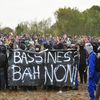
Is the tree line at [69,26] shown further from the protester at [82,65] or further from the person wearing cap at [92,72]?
the person wearing cap at [92,72]

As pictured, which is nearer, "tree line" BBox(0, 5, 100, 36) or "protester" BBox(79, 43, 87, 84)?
"protester" BBox(79, 43, 87, 84)

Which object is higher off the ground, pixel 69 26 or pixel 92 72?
pixel 69 26

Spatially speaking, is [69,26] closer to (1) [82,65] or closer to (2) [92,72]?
(1) [82,65]

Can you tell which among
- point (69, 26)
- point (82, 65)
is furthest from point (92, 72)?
point (69, 26)

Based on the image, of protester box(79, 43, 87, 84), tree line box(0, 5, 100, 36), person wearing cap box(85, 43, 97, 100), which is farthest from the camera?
tree line box(0, 5, 100, 36)

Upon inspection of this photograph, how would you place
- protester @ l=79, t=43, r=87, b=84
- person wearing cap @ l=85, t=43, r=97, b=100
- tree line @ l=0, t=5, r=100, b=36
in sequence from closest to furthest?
person wearing cap @ l=85, t=43, r=97, b=100, protester @ l=79, t=43, r=87, b=84, tree line @ l=0, t=5, r=100, b=36

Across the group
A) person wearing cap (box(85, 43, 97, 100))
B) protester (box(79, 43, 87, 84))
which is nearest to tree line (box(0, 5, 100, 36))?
protester (box(79, 43, 87, 84))

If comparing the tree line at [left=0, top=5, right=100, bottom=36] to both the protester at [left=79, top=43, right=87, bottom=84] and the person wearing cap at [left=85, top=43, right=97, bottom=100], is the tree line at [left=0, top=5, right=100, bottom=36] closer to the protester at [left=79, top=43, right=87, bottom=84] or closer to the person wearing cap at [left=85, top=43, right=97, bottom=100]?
the protester at [left=79, top=43, right=87, bottom=84]

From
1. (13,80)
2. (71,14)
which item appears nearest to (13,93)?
(13,80)

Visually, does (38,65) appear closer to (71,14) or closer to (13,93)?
(13,93)

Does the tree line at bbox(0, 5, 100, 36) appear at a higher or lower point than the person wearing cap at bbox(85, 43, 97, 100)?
higher

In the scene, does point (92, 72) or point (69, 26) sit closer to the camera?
point (92, 72)

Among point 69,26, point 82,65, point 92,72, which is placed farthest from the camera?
point 69,26

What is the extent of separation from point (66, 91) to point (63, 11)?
66125 millimetres
